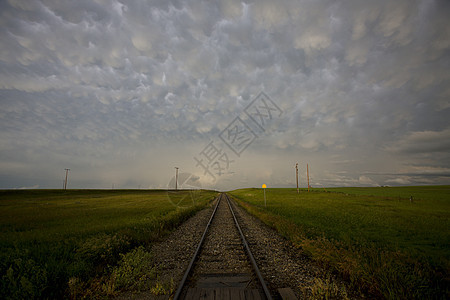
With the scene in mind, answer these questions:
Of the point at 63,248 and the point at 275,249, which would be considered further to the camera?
the point at 275,249

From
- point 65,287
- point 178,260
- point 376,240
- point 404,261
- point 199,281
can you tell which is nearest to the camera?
point 65,287

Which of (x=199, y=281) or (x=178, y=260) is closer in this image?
(x=199, y=281)

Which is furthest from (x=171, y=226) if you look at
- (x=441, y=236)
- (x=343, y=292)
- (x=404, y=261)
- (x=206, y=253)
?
(x=441, y=236)

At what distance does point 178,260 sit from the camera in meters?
6.64

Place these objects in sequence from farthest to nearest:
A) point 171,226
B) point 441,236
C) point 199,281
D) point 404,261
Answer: point 171,226, point 441,236, point 404,261, point 199,281

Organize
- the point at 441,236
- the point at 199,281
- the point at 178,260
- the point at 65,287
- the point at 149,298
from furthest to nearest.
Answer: the point at 441,236 → the point at 178,260 → the point at 199,281 → the point at 65,287 → the point at 149,298

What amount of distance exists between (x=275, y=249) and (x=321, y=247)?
1782 millimetres

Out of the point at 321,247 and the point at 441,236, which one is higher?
the point at 321,247

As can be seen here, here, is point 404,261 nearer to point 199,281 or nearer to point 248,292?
point 248,292

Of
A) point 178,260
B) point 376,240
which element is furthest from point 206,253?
point 376,240

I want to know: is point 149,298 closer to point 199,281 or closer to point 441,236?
point 199,281

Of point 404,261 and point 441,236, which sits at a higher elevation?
point 404,261

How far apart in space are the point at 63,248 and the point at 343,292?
8846 mm

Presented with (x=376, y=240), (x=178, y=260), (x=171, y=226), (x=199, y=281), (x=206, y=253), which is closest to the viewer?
(x=199, y=281)
